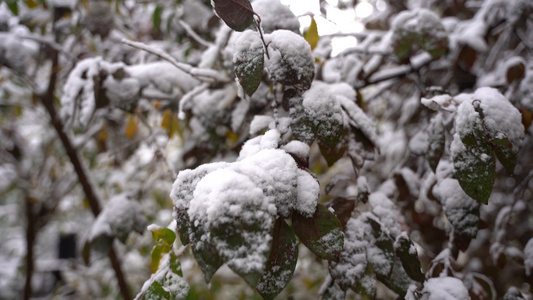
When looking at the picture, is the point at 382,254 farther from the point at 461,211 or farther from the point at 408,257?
the point at 461,211

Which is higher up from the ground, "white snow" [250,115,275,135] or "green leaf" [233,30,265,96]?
"green leaf" [233,30,265,96]

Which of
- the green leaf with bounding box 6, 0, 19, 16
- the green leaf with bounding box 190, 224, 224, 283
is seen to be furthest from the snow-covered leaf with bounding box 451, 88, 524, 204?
the green leaf with bounding box 6, 0, 19, 16

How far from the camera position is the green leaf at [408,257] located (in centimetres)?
66

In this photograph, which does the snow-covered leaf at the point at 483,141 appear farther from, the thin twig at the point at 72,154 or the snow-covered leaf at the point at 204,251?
the thin twig at the point at 72,154

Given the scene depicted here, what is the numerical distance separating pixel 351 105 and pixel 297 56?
0.20 meters

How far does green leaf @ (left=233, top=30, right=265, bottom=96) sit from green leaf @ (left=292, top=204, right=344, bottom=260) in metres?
0.22

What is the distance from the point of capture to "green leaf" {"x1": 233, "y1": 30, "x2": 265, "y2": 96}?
1.91ft

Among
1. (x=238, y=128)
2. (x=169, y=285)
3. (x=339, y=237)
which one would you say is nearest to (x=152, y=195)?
(x=238, y=128)

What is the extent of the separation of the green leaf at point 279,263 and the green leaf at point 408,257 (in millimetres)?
265

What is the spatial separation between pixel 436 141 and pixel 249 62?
0.45m

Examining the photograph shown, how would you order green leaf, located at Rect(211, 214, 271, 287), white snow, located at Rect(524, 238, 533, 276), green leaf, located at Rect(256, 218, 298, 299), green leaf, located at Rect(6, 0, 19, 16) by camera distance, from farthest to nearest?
green leaf, located at Rect(6, 0, 19, 16) → white snow, located at Rect(524, 238, 533, 276) → green leaf, located at Rect(256, 218, 298, 299) → green leaf, located at Rect(211, 214, 271, 287)

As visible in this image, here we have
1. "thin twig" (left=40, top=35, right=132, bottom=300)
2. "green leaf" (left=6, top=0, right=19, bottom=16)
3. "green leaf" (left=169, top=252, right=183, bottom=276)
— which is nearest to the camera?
"green leaf" (left=169, top=252, right=183, bottom=276)

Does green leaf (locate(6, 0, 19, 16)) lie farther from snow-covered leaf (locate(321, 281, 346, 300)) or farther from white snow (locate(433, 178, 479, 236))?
white snow (locate(433, 178, 479, 236))

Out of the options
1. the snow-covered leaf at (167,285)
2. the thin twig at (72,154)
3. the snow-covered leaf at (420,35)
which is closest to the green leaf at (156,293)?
the snow-covered leaf at (167,285)
